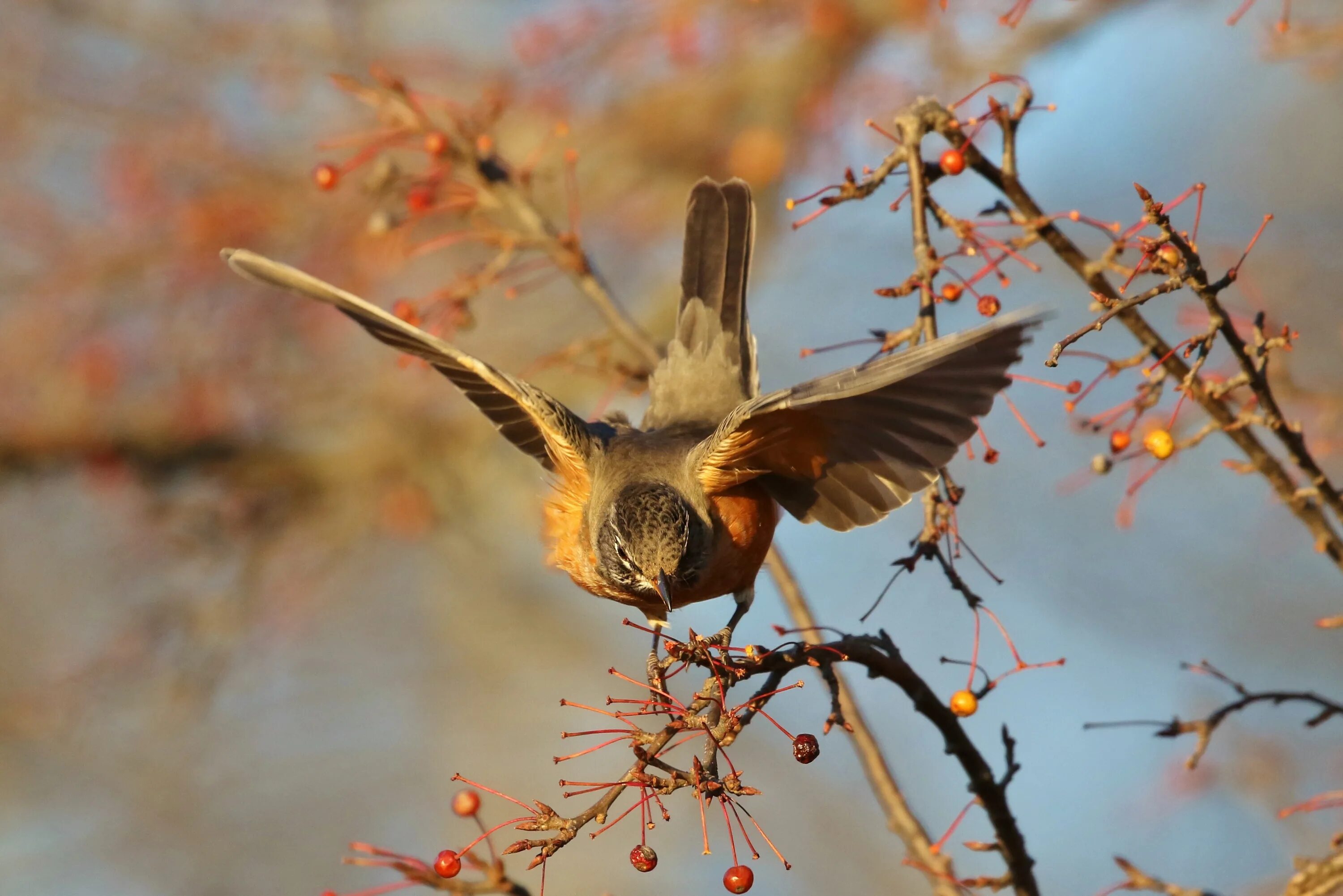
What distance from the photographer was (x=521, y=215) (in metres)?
4.09

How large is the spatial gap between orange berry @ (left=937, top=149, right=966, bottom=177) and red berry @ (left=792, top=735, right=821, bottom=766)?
56.5 inches

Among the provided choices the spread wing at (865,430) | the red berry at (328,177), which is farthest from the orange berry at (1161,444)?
the red berry at (328,177)

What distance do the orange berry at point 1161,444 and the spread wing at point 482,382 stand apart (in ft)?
6.12

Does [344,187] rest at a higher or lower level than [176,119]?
lower

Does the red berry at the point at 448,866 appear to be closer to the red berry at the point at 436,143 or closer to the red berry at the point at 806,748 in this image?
the red berry at the point at 806,748

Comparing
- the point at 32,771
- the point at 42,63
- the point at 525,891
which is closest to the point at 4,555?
the point at 32,771

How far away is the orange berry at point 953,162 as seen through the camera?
114 inches

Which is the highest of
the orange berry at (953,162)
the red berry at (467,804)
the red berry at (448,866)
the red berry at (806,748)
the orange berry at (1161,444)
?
the orange berry at (953,162)

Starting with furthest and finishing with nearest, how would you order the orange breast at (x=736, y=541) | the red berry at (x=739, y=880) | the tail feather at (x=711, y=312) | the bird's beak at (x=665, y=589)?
the tail feather at (x=711, y=312), the orange breast at (x=736, y=541), the bird's beak at (x=665, y=589), the red berry at (x=739, y=880)

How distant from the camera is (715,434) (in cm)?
369

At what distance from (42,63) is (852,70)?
20.0 ft

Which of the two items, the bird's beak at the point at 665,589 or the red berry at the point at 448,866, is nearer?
the red berry at the point at 448,866

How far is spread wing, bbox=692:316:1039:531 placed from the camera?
2.66 m

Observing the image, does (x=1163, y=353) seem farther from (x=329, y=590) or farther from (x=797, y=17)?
(x=329, y=590)
